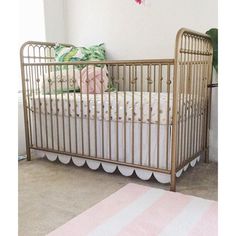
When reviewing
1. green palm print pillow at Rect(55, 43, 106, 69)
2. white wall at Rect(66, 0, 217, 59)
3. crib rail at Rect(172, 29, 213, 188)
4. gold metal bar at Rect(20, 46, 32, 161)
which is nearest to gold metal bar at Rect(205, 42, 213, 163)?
crib rail at Rect(172, 29, 213, 188)

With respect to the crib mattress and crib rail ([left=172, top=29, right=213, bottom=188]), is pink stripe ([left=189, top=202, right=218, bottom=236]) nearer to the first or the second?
crib rail ([left=172, top=29, right=213, bottom=188])

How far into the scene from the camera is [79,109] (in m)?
2.50

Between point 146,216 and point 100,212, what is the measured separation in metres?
0.28

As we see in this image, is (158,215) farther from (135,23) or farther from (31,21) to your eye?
(31,21)

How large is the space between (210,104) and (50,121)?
1.46 meters

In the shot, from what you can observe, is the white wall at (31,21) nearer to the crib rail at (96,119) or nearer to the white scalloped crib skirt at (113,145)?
the crib rail at (96,119)

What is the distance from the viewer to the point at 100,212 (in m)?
1.81

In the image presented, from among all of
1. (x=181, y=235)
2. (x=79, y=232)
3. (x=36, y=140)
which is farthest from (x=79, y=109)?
(x=181, y=235)

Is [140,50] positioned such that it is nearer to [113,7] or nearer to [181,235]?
Answer: [113,7]

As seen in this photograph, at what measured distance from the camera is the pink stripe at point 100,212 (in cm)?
161

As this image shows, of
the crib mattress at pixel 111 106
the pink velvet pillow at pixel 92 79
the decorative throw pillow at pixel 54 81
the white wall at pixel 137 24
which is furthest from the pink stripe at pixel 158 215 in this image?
the decorative throw pillow at pixel 54 81

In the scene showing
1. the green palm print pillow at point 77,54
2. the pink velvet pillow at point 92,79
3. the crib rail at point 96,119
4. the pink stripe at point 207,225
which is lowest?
the pink stripe at point 207,225
